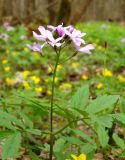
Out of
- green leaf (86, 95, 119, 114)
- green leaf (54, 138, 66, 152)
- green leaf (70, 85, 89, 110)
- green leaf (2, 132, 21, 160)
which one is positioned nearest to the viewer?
green leaf (2, 132, 21, 160)

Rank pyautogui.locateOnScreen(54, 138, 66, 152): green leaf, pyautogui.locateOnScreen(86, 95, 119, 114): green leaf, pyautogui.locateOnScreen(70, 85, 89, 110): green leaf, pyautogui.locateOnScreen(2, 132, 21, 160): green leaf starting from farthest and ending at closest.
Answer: pyautogui.locateOnScreen(54, 138, 66, 152): green leaf < pyautogui.locateOnScreen(70, 85, 89, 110): green leaf < pyautogui.locateOnScreen(86, 95, 119, 114): green leaf < pyautogui.locateOnScreen(2, 132, 21, 160): green leaf

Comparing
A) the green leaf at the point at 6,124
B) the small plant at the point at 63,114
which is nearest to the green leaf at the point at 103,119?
the small plant at the point at 63,114

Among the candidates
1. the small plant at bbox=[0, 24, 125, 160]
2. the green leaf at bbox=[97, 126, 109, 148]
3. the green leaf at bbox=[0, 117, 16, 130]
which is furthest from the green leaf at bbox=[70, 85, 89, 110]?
the green leaf at bbox=[0, 117, 16, 130]

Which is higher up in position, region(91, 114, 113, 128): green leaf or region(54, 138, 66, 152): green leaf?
region(91, 114, 113, 128): green leaf

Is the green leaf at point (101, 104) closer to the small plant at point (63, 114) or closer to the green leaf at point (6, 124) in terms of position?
the small plant at point (63, 114)

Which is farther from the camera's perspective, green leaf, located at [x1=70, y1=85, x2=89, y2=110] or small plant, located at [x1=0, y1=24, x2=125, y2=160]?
green leaf, located at [x1=70, y1=85, x2=89, y2=110]

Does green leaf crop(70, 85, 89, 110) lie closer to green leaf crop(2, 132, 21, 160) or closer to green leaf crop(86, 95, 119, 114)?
green leaf crop(86, 95, 119, 114)
